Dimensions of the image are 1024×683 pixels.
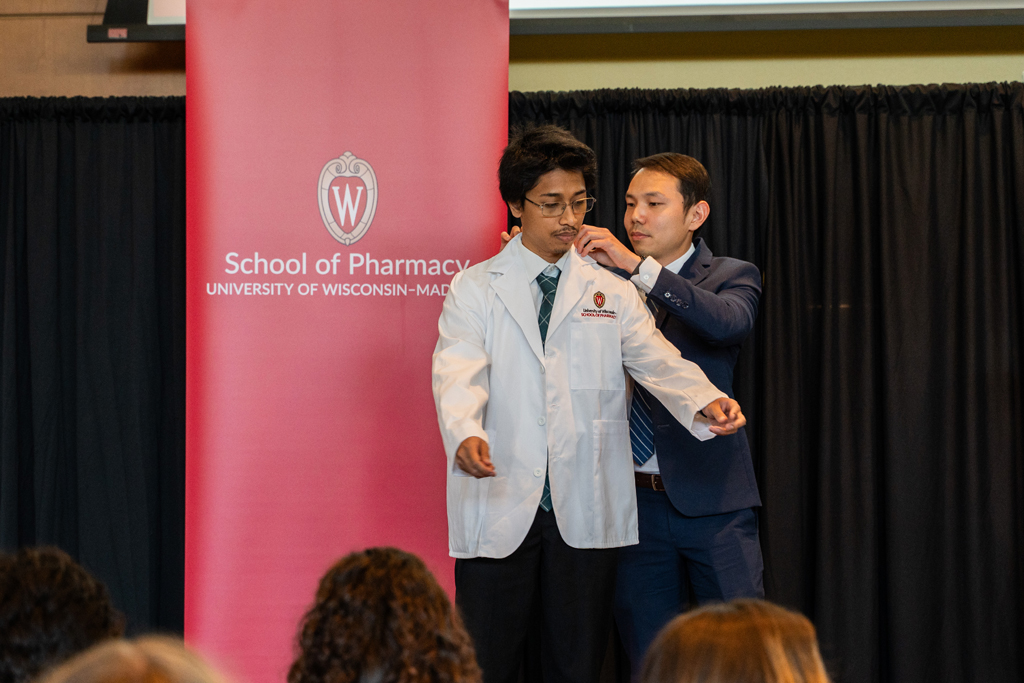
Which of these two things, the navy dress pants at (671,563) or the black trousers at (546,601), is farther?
the navy dress pants at (671,563)

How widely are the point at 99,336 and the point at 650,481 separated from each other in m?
2.15

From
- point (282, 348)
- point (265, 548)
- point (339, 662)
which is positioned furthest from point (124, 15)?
point (339, 662)

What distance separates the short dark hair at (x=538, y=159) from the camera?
92.8 inches

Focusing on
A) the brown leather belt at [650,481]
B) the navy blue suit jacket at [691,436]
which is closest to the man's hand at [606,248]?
the navy blue suit jacket at [691,436]

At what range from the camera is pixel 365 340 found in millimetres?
2758

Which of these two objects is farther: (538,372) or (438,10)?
(438,10)

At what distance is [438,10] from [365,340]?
1.04 metres

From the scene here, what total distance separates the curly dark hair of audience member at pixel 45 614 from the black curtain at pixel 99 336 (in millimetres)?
2260

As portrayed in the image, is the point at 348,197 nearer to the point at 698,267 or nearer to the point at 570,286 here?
the point at 570,286

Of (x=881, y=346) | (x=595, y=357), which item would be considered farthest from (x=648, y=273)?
(x=881, y=346)

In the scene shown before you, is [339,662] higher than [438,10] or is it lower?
lower

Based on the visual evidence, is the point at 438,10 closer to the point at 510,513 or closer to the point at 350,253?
the point at 350,253

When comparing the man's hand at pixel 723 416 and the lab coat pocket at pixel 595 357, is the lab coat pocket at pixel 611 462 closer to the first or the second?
the lab coat pocket at pixel 595 357

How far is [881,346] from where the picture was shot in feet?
10.8
